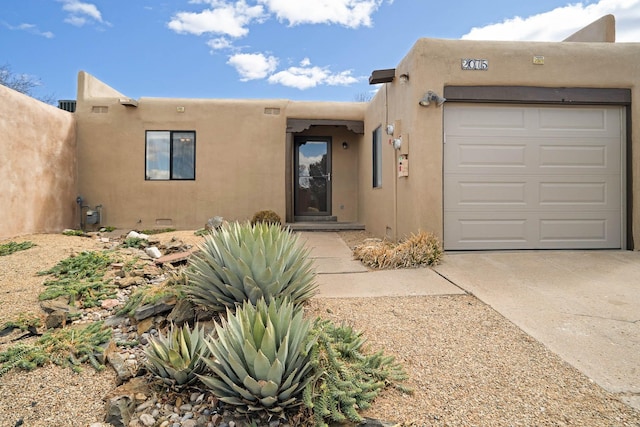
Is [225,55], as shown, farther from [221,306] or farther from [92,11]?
[221,306]

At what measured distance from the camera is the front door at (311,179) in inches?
407

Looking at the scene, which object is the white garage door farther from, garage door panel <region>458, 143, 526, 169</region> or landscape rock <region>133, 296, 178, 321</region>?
landscape rock <region>133, 296, 178, 321</region>

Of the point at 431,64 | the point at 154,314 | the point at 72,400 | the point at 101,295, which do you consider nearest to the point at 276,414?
the point at 72,400

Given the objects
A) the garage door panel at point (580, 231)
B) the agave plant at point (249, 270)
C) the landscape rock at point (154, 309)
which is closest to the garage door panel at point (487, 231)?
the garage door panel at point (580, 231)

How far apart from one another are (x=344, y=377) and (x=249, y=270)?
3.80 feet

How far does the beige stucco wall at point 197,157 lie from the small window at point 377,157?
1.43 metres

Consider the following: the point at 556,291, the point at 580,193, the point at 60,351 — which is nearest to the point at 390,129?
the point at 580,193

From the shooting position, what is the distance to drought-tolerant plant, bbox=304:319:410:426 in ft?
6.10

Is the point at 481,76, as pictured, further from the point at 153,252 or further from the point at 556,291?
the point at 153,252

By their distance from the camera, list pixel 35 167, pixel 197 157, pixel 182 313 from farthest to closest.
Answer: pixel 197 157, pixel 35 167, pixel 182 313

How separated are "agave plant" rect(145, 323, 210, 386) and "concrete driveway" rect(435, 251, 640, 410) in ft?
7.94

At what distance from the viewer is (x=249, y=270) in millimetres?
2844

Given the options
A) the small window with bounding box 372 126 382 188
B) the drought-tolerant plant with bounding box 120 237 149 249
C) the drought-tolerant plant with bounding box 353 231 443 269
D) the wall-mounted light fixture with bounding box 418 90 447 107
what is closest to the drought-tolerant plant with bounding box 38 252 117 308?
the drought-tolerant plant with bounding box 120 237 149 249

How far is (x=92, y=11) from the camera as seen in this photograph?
980 centimetres
